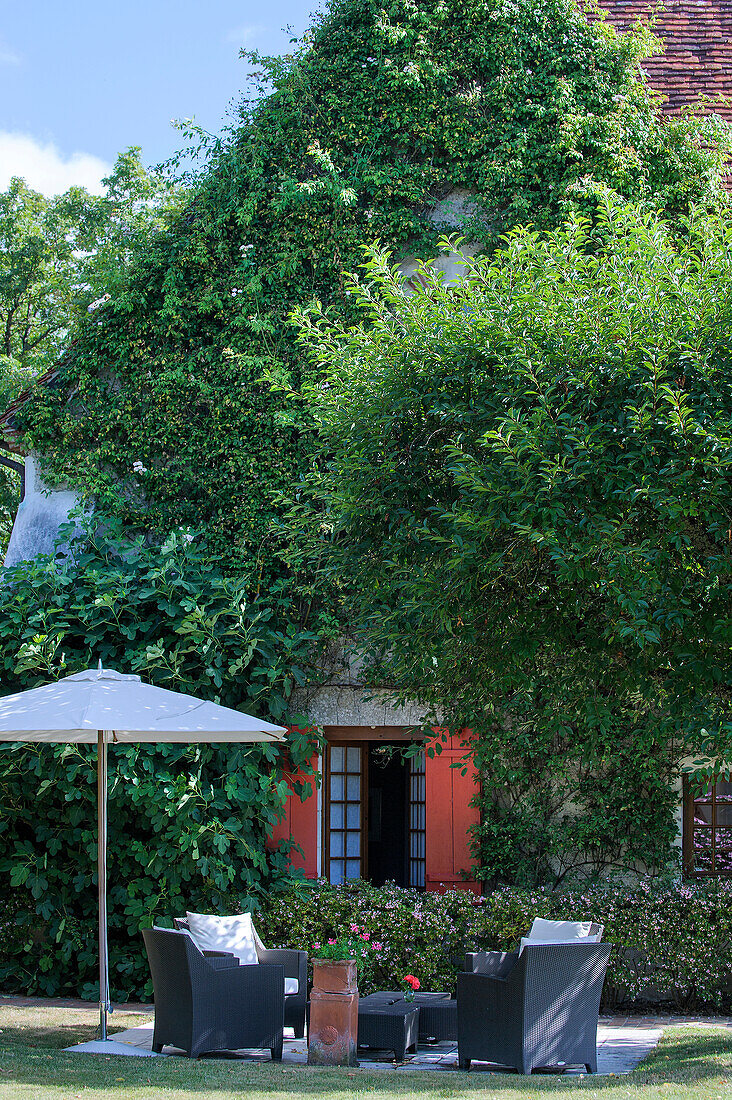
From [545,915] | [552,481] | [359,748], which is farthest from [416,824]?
[552,481]

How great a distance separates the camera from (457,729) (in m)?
7.25

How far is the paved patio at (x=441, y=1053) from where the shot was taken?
6.46 m

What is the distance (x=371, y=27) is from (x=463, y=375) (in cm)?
652

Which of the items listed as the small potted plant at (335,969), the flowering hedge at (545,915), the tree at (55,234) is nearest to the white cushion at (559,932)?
the flowering hedge at (545,915)

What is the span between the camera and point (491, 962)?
6992mm

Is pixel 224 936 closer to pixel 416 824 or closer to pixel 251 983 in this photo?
pixel 251 983

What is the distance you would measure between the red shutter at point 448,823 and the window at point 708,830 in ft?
6.46

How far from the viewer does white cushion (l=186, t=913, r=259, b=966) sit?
285 inches

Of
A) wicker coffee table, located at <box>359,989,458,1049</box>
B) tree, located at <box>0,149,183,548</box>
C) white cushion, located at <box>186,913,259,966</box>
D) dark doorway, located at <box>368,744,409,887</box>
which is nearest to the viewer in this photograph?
wicker coffee table, located at <box>359,989,458,1049</box>

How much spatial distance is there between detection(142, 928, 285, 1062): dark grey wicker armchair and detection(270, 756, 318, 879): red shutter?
2.87 metres

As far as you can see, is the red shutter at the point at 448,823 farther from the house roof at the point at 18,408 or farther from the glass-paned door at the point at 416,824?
the house roof at the point at 18,408

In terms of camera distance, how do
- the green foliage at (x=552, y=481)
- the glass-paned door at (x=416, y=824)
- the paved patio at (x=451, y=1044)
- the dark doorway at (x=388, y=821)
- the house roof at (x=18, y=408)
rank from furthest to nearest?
the dark doorway at (x=388, y=821) < the glass-paned door at (x=416, y=824) < the house roof at (x=18, y=408) < the paved patio at (x=451, y=1044) < the green foliage at (x=552, y=481)

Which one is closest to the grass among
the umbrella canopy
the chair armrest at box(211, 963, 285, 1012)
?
the chair armrest at box(211, 963, 285, 1012)

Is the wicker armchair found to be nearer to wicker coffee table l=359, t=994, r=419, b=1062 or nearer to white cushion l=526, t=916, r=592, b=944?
white cushion l=526, t=916, r=592, b=944
